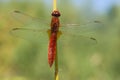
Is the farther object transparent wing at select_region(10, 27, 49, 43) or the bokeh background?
the bokeh background

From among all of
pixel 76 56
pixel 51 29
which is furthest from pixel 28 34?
pixel 76 56

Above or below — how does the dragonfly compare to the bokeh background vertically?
above

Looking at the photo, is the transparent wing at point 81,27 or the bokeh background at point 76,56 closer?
the transparent wing at point 81,27

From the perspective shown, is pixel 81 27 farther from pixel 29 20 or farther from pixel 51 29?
pixel 51 29

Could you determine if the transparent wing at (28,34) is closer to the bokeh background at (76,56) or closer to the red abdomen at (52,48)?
the red abdomen at (52,48)

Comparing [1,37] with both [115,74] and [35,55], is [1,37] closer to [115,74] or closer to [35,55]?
[35,55]

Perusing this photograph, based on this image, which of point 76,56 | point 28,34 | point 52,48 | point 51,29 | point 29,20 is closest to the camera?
Answer: point 51,29

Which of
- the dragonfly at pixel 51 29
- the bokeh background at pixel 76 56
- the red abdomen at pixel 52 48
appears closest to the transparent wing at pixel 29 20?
the dragonfly at pixel 51 29

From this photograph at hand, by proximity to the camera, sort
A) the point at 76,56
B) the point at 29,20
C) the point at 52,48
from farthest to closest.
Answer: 1. the point at 76,56
2. the point at 29,20
3. the point at 52,48

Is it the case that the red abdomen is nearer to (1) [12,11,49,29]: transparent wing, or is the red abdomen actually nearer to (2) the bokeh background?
(1) [12,11,49,29]: transparent wing

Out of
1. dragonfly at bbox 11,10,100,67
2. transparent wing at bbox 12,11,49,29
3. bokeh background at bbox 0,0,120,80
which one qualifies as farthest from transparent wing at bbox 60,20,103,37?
bokeh background at bbox 0,0,120,80

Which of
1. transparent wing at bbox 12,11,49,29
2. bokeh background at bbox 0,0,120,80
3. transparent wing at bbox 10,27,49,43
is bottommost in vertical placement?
bokeh background at bbox 0,0,120,80
